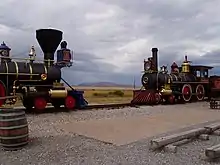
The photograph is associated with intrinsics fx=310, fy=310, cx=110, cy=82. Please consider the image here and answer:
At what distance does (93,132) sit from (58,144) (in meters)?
1.81

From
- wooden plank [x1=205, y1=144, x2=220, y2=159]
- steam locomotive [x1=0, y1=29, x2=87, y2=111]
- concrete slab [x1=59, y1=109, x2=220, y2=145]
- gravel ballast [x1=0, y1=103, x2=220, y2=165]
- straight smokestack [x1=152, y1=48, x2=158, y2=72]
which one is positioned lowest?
gravel ballast [x1=0, y1=103, x2=220, y2=165]

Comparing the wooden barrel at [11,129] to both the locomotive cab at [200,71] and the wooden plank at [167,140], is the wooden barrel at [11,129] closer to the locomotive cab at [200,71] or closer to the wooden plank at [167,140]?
the wooden plank at [167,140]

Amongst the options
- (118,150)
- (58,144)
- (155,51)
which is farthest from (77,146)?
(155,51)

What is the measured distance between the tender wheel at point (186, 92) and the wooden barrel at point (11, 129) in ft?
57.2

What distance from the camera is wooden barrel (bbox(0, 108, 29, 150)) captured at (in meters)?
6.69

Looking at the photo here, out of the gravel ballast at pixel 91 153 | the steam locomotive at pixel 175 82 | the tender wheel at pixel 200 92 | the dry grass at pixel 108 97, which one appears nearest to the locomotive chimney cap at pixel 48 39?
the gravel ballast at pixel 91 153

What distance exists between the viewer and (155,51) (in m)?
23.0

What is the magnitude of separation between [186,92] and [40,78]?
12.4 metres

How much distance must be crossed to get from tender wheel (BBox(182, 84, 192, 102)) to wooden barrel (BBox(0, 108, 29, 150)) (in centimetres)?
1745

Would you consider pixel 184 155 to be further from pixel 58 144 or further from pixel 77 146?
pixel 58 144

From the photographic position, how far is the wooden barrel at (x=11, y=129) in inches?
263

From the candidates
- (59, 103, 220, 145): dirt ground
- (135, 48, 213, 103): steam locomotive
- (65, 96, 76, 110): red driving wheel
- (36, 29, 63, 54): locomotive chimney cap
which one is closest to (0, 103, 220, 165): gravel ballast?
(59, 103, 220, 145): dirt ground

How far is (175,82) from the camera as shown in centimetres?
2252

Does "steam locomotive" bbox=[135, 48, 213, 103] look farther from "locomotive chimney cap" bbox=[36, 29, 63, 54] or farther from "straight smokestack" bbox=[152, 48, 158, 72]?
"locomotive chimney cap" bbox=[36, 29, 63, 54]
